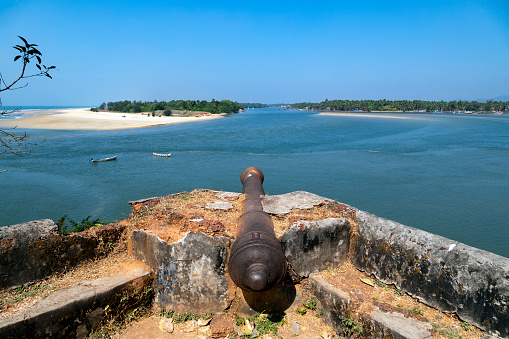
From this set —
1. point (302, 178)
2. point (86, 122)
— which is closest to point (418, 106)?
point (86, 122)

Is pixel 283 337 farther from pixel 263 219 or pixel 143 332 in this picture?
pixel 143 332

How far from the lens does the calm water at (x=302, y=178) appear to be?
12.5 metres

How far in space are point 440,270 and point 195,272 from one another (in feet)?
11.1

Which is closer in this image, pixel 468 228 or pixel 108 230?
A: pixel 108 230

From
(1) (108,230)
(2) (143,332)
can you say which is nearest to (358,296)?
(2) (143,332)

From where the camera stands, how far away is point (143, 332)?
451cm

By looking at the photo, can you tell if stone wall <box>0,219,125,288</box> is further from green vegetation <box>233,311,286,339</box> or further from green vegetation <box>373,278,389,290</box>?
green vegetation <box>373,278,389,290</box>

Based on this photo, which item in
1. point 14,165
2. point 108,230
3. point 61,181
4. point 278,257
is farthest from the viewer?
point 14,165

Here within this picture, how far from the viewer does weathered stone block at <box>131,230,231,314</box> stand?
184 inches

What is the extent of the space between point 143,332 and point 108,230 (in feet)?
6.23

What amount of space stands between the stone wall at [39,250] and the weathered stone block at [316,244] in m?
3.30

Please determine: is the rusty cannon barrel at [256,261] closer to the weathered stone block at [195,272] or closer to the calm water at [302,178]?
the weathered stone block at [195,272]

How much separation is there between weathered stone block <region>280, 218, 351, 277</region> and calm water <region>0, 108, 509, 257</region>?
686 centimetres

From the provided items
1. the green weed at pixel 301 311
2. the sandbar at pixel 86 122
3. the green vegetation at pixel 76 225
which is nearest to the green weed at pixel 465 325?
the green weed at pixel 301 311
